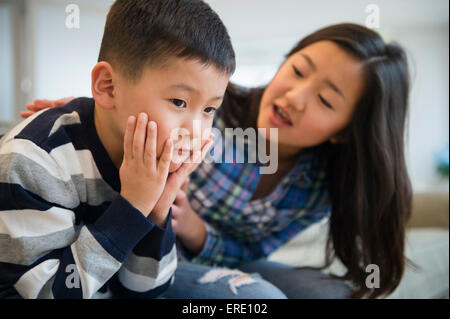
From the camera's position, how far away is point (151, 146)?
0.49m

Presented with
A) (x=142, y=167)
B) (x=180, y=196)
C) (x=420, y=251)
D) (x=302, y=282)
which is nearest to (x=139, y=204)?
(x=142, y=167)

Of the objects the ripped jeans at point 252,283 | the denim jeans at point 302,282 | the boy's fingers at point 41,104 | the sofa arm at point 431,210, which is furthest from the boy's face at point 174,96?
the sofa arm at point 431,210

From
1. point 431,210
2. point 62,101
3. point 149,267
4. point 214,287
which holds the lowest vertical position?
point 431,210

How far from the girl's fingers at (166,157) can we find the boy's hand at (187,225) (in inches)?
10.0

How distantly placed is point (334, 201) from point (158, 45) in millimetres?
633

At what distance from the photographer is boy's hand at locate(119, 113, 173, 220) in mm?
486

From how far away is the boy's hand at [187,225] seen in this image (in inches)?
31.3

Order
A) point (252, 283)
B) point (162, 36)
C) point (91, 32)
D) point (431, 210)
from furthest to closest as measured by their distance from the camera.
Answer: point (431, 210) < point (252, 283) < point (91, 32) < point (162, 36)

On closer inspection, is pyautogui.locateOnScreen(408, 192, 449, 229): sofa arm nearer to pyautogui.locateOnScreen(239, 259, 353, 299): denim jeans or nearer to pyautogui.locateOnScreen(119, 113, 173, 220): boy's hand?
pyautogui.locateOnScreen(239, 259, 353, 299): denim jeans

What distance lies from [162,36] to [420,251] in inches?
38.7

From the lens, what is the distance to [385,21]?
823 millimetres

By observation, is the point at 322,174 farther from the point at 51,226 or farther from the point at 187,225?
the point at 51,226

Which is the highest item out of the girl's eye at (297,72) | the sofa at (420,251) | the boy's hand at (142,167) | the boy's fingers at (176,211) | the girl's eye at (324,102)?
the girl's eye at (297,72)

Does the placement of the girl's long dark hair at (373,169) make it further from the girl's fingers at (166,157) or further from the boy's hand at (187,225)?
the girl's fingers at (166,157)
